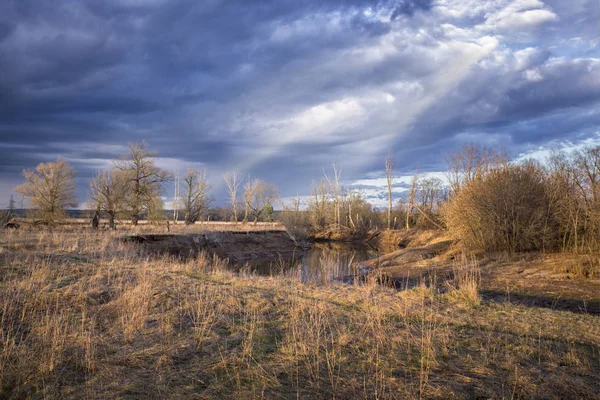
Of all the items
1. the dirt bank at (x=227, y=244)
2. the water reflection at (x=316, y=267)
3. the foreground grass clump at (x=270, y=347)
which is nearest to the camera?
the foreground grass clump at (x=270, y=347)

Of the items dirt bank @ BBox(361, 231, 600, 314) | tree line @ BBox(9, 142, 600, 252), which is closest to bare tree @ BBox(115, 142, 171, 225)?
tree line @ BBox(9, 142, 600, 252)

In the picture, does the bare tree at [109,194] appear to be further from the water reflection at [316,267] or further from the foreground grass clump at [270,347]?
the foreground grass clump at [270,347]

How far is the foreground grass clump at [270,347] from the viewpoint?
13.4 ft

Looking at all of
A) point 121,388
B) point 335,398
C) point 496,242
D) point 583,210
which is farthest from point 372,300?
point 496,242

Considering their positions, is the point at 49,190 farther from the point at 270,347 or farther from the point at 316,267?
the point at 270,347

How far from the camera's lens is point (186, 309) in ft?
23.6

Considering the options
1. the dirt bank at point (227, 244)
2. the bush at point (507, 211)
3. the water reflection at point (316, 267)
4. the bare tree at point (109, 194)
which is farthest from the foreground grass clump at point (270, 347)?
the bare tree at point (109, 194)

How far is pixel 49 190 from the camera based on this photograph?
31.8m

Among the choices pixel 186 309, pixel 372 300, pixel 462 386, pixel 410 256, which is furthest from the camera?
pixel 410 256

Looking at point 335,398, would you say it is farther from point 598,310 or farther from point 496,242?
point 496,242

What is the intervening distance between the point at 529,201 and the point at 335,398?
19.4m

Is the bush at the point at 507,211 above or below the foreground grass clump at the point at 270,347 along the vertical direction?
above

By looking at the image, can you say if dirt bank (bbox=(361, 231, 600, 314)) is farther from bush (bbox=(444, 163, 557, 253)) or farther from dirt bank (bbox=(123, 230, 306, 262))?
dirt bank (bbox=(123, 230, 306, 262))

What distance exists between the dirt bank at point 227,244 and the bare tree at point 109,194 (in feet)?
27.6
